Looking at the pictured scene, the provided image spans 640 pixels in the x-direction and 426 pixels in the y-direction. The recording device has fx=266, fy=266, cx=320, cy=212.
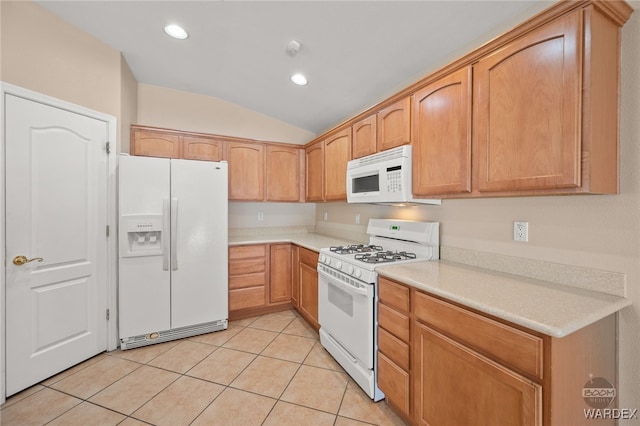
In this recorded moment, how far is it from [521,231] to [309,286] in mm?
1947

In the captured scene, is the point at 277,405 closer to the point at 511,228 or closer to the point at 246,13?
the point at 511,228

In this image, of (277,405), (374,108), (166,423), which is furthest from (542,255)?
(166,423)

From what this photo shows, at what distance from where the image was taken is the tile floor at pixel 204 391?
166 centimetres

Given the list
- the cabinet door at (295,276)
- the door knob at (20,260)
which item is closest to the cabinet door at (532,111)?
the cabinet door at (295,276)

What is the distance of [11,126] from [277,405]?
2626 millimetres

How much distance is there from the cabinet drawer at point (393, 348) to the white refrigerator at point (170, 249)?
179 cm

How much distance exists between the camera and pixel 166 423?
5.31ft

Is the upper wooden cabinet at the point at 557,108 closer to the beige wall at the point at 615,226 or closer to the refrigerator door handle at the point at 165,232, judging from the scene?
the beige wall at the point at 615,226

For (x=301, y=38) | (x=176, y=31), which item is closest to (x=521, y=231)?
(x=301, y=38)

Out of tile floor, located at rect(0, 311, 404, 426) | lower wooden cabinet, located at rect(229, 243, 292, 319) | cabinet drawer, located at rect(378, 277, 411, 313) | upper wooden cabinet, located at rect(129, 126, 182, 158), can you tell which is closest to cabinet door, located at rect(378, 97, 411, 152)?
cabinet drawer, located at rect(378, 277, 411, 313)

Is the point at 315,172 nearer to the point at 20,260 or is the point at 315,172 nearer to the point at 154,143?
the point at 154,143

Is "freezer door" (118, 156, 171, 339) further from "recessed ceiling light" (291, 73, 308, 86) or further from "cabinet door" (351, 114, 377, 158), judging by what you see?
"cabinet door" (351, 114, 377, 158)

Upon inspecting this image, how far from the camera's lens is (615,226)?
4.04 ft

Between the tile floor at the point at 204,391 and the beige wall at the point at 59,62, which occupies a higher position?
the beige wall at the point at 59,62
